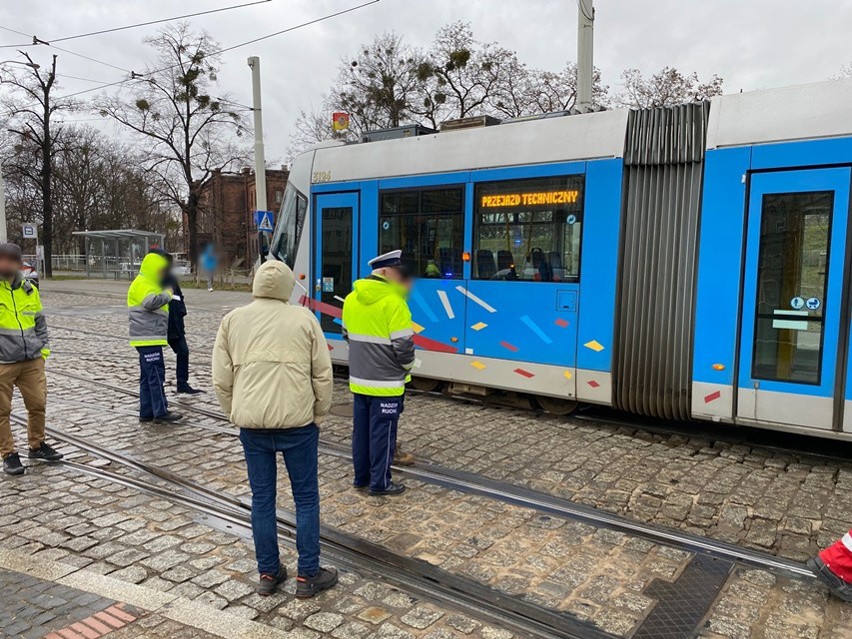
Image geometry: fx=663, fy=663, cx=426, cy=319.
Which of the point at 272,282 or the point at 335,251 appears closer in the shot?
the point at 272,282

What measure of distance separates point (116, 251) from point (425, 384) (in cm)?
3266

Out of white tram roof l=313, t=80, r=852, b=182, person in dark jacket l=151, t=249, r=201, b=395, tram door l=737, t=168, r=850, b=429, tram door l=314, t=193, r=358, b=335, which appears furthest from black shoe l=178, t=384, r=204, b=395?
tram door l=737, t=168, r=850, b=429

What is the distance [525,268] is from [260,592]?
468 cm

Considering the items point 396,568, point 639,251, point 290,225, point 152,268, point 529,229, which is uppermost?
point 290,225

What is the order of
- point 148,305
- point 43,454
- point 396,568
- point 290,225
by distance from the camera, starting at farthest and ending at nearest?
point 290,225 → point 148,305 → point 43,454 → point 396,568

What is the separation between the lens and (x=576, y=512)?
4852mm

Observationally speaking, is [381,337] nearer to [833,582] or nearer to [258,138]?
[833,582]

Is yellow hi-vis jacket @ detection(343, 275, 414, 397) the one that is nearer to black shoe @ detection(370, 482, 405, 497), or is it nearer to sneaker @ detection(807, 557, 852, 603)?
black shoe @ detection(370, 482, 405, 497)

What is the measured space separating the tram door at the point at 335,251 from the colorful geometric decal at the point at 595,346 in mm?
3477

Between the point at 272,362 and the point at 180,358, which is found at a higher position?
the point at 272,362

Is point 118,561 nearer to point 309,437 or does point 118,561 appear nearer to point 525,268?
point 309,437

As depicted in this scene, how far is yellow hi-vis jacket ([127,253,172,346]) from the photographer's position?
7105 millimetres

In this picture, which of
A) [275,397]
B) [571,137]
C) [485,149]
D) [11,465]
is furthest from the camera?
[485,149]

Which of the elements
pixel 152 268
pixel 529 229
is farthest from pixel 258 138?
pixel 529 229
